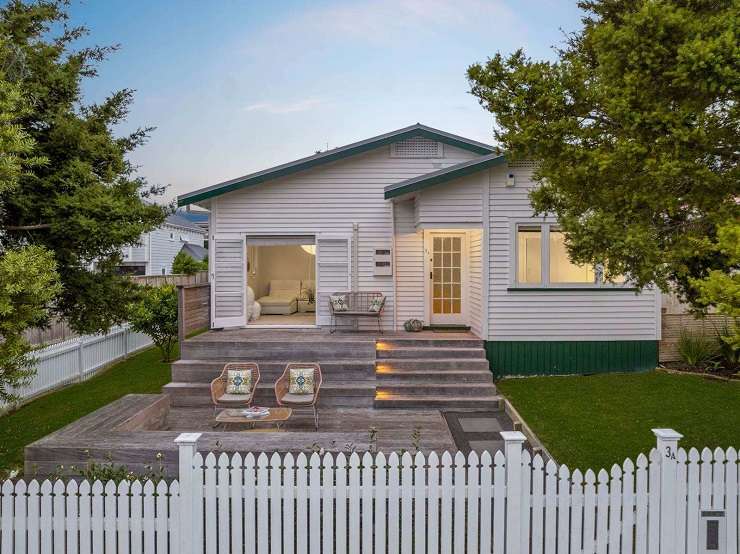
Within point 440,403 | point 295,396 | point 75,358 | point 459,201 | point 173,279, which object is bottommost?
point 440,403

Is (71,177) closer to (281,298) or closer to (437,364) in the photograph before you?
(437,364)

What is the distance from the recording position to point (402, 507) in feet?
11.3

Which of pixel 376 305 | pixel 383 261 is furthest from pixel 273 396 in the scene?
pixel 383 261

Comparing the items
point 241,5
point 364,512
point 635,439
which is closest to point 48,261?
point 364,512

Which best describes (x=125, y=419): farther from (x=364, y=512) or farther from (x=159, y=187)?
(x=364, y=512)

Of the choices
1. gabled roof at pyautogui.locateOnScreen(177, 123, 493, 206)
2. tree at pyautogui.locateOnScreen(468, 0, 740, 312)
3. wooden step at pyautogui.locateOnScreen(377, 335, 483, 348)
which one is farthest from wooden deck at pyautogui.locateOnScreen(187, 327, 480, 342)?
tree at pyautogui.locateOnScreen(468, 0, 740, 312)

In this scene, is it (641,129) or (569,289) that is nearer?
(641,129)

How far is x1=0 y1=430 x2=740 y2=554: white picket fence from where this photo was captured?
136 inches

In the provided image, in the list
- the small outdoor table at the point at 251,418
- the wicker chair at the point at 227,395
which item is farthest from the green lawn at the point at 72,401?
the small outdoor table at the point at 251,418

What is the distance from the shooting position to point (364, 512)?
11.3ft

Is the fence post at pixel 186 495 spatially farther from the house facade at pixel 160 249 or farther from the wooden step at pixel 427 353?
the house facade at pixel 160 249

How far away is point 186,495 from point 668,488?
3499 mm

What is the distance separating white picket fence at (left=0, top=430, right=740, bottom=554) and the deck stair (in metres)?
4.56

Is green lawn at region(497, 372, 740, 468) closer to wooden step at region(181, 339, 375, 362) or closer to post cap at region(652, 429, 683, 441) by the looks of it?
post cap at region(652, 429, 683, 441)
